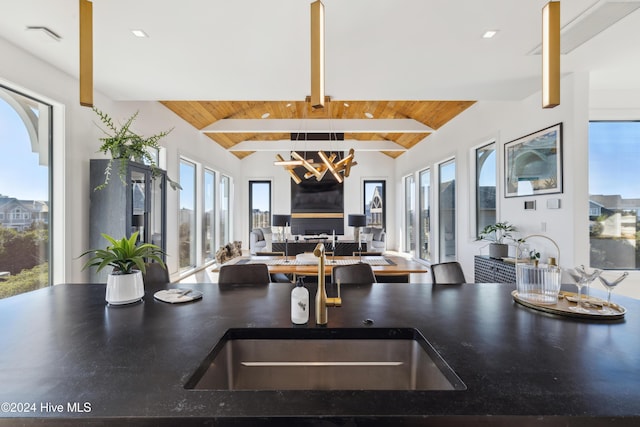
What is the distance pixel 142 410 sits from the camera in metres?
0.68

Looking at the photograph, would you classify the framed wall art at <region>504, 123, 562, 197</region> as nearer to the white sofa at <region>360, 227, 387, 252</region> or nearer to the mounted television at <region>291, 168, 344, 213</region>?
the white sofa at <region>360, 227, 387, 252</region>

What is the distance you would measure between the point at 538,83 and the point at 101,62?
436 cm

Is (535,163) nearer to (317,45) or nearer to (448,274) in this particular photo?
(448,274)

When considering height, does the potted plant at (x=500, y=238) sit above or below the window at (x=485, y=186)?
below

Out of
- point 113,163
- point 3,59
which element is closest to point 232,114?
point 113,163

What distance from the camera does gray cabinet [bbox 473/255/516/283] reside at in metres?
3.23

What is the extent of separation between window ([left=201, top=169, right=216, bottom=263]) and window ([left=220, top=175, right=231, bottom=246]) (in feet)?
1.78

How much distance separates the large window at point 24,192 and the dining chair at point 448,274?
3546 mm

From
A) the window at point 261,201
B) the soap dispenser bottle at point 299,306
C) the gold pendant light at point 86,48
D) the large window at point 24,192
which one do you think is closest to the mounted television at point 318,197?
the window at point 261,201

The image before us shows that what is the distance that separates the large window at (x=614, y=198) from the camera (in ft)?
10.7

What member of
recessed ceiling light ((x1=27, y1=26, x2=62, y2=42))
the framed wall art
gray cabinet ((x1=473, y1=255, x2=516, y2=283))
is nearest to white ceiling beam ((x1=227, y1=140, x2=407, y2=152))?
the framed wall art

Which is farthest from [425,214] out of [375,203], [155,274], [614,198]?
[155,274]

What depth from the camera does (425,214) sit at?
22.3ft

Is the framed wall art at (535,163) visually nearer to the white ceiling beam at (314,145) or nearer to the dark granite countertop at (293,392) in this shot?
the dark granite countertop at (293,392)
